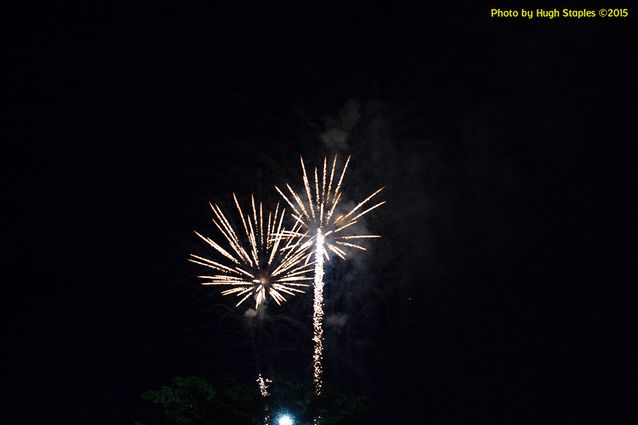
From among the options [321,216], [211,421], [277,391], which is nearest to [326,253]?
[321,216]

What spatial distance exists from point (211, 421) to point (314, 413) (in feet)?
9.93

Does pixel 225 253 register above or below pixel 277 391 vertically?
above

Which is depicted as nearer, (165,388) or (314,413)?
(165,388)

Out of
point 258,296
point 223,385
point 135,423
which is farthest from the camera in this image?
point 258,296

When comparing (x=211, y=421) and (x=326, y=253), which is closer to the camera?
(x=211, y=421)

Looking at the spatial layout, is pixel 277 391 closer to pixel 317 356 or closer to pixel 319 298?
pixel 317 356

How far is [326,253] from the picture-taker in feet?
66.0

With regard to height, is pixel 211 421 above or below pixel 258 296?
below

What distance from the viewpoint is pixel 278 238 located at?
20.1m

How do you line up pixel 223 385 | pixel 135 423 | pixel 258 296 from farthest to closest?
pixel 258 296 < pixel 223 385 < pixel 135 423

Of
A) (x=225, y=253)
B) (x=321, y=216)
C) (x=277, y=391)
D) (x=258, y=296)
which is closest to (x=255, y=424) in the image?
(x=277, y=391)

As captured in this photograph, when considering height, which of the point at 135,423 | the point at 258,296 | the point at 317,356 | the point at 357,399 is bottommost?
the point at 135,423

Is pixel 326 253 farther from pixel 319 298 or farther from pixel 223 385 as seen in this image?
pixel 223 385

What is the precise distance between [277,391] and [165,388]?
3.30m
